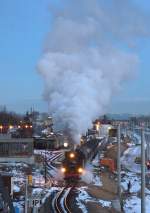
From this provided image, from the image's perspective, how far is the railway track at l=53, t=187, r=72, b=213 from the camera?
3759 cm

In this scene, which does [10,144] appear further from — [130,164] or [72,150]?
[72,150]

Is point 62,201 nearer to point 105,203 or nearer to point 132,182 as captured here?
point 105,203

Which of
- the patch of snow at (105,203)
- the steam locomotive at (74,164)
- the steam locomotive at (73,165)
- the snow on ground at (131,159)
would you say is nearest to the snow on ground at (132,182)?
the steam locomotive at (74,164)

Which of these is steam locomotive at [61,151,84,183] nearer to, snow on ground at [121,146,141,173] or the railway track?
the railway track

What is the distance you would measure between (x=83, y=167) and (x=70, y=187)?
11.3ft

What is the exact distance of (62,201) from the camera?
41.3 metres

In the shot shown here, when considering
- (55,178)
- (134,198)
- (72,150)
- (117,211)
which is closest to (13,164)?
(55,178)

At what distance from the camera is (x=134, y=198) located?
157ft

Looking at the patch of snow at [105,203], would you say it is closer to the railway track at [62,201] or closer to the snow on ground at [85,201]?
the snow on ground at [85,201]

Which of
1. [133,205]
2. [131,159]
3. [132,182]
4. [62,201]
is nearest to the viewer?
[62,201]

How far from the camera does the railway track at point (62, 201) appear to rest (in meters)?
37.6

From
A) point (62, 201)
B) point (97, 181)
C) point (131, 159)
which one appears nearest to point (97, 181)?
point (97, 181)

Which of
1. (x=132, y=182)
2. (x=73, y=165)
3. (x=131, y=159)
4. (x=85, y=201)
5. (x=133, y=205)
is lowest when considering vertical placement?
(x=133, y=205)

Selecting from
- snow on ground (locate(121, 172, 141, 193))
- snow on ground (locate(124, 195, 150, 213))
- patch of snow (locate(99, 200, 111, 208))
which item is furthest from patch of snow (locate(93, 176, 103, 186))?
patch of snow (locate(99, 200, 111, 208))
